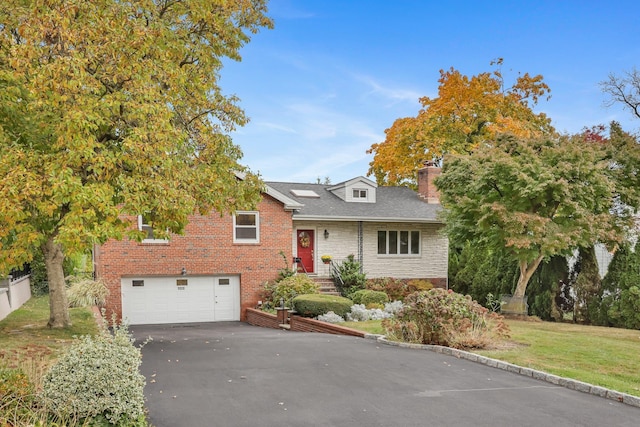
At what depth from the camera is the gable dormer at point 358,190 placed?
91.1 ft

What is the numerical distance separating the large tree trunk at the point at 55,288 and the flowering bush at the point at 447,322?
8712 millimetres

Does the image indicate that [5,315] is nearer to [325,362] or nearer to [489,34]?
[325,362]

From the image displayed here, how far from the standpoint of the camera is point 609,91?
28.2 meters

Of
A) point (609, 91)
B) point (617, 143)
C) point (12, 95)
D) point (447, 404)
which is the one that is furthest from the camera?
point (609, 91)

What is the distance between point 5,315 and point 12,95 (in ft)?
29.2

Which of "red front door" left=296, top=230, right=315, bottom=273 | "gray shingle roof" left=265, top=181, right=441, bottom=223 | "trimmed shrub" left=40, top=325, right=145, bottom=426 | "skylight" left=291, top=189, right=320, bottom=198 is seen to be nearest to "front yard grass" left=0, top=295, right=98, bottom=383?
"trimmed shrub" left=40, top=325, right=145, bottom=426

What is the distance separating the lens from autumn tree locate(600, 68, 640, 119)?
90.6 feet

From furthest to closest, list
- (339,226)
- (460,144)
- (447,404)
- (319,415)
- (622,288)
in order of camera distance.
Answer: (460,144) → (339,226) → (622,288) → (447,404) → (319,415)

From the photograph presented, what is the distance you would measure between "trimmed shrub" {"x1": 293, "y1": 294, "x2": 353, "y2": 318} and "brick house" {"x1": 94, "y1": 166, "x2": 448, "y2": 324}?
4.14 m

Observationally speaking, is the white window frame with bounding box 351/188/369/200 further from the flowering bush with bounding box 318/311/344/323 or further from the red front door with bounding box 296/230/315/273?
the flowering bush with bounding box 318/311/344/323

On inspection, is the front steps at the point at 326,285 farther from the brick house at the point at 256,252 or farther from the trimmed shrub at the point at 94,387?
the trimmed shrub at the point at 94,387

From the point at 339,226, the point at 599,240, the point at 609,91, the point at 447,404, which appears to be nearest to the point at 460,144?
the point at 609,91

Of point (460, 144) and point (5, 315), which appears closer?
point (5, 315)

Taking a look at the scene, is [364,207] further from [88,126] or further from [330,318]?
[88,126]
